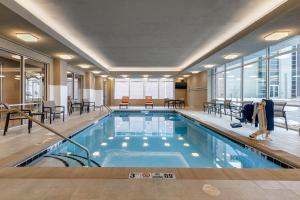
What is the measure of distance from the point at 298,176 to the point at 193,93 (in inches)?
586

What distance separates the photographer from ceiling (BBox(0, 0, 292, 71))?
4477 mm

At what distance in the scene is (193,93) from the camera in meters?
17.4

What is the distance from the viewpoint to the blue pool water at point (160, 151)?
4.18m

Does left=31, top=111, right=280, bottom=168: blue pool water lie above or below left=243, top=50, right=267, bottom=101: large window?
below

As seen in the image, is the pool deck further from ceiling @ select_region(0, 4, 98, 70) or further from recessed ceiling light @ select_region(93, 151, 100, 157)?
ceiling @ select_region(0, 4, 98, 70)

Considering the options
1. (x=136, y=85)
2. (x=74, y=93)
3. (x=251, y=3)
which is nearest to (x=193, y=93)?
(x=136, y=85)

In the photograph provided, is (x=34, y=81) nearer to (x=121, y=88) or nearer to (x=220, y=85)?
(x=220, y=85)

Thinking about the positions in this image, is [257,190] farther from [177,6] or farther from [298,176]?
[177,6]

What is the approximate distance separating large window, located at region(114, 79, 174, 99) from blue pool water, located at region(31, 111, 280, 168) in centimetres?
1369

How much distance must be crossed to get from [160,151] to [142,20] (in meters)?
2.96

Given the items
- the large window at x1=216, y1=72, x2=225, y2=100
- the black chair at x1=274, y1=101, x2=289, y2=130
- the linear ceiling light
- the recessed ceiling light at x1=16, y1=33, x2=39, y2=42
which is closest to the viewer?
the linear ceiling light

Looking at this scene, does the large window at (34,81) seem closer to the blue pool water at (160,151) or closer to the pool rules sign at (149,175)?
the blue pool water at (160,151)

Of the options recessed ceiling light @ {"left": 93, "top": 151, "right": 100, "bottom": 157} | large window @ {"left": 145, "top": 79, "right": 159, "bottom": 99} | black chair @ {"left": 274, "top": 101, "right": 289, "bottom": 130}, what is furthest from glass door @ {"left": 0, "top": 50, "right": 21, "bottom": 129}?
large window @ {"left": 145, "top": 79, "right": 159, "bottom": 99}

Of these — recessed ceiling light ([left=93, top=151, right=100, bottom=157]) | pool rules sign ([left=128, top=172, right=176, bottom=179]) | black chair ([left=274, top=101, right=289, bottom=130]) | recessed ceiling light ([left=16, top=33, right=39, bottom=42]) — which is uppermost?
recessed ceiling light ([left=16, top=33, right=39, bottom=42])
